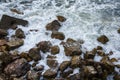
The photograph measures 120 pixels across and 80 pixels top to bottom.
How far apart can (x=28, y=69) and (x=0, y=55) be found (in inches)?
28.6

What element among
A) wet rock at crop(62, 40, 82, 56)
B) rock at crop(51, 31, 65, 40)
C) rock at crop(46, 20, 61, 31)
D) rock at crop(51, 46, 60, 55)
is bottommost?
rock at crop(51, 46, 60, 55)

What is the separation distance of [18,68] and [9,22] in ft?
5.71

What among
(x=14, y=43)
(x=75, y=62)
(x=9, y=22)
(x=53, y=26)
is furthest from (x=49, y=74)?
(x=9, y=22)

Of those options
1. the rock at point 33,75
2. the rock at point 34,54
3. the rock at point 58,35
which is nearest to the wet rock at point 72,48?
the rock at point 58,35

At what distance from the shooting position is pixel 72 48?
641 centimetres

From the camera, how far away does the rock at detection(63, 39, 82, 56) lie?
6.34m

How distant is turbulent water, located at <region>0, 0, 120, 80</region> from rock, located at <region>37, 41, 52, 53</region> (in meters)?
0.16

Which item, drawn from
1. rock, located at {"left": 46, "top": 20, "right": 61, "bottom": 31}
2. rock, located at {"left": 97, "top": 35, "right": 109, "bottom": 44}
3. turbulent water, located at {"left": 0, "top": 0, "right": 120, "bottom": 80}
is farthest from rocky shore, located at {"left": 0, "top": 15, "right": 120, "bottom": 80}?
rock, located at {"left": 46, "top": 20, "right": 61, "bottom": 31}

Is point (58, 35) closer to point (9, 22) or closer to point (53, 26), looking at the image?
point (53, 26)

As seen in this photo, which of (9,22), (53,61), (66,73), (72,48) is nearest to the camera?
(66,73)

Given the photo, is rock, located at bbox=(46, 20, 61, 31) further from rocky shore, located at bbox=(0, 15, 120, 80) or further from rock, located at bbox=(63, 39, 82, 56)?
rock, located at bbox=(63, 39, 82, 56)

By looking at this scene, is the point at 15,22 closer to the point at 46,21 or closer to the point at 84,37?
the point at 46,21

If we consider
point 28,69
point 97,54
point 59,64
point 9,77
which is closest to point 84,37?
point 97,54

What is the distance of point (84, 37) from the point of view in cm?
699
